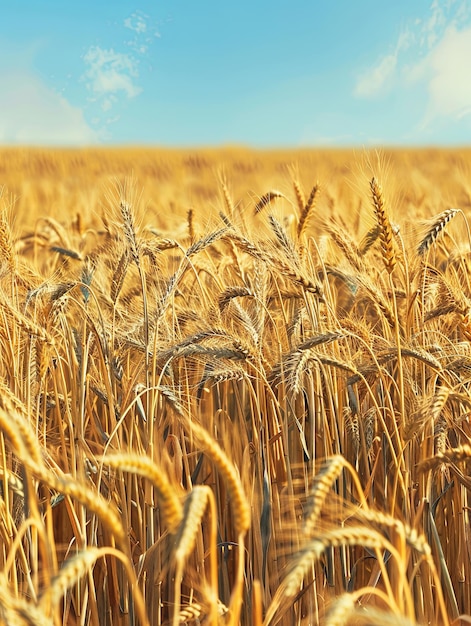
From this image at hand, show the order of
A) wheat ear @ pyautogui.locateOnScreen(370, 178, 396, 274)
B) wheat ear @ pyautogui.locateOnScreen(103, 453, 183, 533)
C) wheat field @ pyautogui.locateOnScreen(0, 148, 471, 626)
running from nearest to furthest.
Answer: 1. wheat ear @ pyautogui.locateOnScreen(103, 453, 183, 533)
2. wheat field @ pyautogui.locateOnScreen(0, 148, 471, 626)
3. wheat ear @ pyautogui.locateOnScreen(370, 178, 396, 274)

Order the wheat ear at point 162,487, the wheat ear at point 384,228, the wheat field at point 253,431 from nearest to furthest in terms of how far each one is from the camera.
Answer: the wheat ear at point 162,487
the wheat field at point 253,431
the wheat ear at point 384,228

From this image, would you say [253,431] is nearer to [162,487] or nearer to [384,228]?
[384,228]

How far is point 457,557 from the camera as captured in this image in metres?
2.21

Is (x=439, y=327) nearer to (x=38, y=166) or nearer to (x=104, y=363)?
(x=104, y=363)

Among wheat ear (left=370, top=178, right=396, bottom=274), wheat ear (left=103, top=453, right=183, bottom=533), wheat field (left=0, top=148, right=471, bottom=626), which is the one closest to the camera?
wheat ear (left=103, top=453, right=183, bottom=533)

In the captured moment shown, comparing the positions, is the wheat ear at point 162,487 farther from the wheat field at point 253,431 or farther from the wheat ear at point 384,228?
the wheat ear at point 384,228

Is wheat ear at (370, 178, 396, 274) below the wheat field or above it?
above

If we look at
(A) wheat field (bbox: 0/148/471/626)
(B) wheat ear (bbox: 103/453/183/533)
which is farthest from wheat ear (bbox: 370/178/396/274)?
(B) wheat ear (bbox: 103/453/183/533)

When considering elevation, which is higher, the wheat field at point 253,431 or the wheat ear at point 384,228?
the wheat ear at point 384,228

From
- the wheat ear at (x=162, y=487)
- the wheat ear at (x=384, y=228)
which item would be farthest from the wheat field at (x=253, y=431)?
the wheat ear at (x=162, y=487)

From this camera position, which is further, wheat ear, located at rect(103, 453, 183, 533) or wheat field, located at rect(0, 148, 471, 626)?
wheat field, located at rect(0, 148, 471, 626)

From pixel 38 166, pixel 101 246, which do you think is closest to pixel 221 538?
pixel 101 246

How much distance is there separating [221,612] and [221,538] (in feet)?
2.18

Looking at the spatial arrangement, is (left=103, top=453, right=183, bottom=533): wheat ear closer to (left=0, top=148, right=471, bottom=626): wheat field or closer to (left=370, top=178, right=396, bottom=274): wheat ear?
(left=0, top=148, right=471, bottom=626): wheat field
